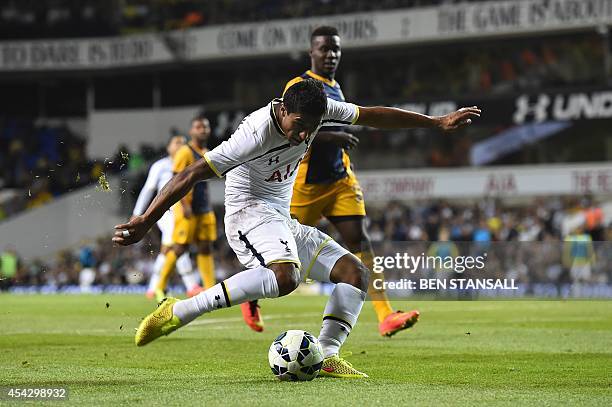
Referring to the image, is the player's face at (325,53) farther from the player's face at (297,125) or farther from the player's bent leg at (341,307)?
the player's face at (297,125)

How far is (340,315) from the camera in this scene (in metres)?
7.16

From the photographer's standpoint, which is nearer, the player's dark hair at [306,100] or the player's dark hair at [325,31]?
the player's dark hair at [306,100]

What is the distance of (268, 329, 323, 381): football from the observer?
671 cm

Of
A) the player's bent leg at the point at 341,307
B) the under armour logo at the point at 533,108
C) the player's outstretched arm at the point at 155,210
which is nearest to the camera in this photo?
the player's outstretched arm at the point at 155,210

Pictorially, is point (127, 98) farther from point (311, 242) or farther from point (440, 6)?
point (311, 242)

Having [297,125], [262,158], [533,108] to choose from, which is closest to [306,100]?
[297,125]

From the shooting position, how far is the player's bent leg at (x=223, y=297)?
6520 mm

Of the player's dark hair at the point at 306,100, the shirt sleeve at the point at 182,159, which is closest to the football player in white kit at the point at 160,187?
the shirt sleeve at the point at 182,159

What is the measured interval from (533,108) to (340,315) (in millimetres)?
22493

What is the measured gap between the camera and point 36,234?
33438 millimetres

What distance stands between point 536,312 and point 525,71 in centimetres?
1559

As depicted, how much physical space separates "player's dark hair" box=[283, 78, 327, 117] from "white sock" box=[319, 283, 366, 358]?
141 cm

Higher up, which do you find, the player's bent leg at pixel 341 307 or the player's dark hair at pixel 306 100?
the player's dark hair at pixel 306 100

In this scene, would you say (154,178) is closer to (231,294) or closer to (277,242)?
(277,242)
